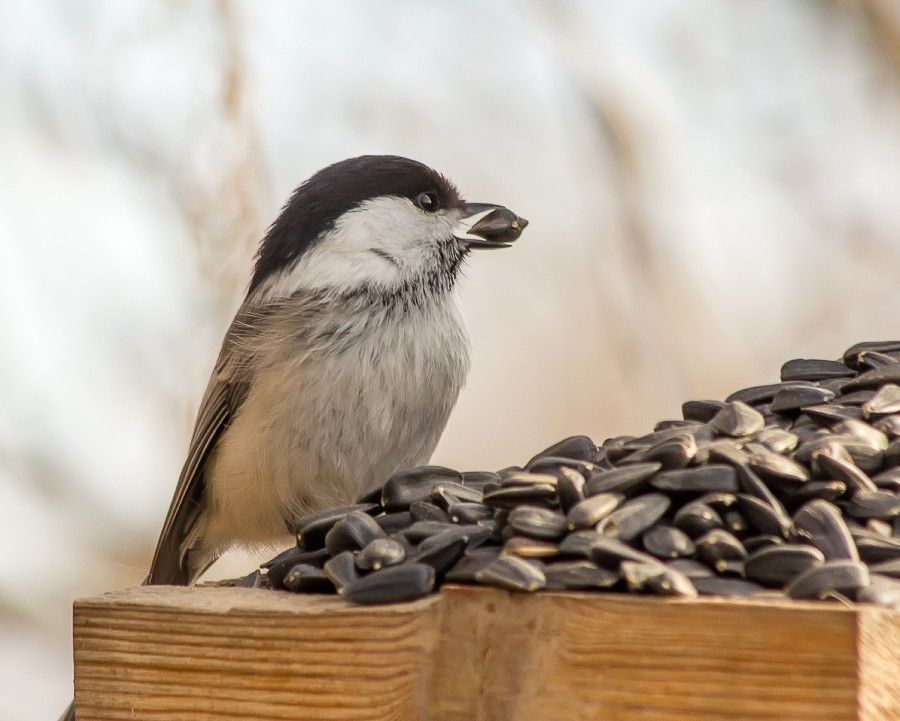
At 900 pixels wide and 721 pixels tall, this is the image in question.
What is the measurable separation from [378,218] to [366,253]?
91 mm

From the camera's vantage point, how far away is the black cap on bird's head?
213 centimetres

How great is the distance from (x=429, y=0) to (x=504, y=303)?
87 centimetres

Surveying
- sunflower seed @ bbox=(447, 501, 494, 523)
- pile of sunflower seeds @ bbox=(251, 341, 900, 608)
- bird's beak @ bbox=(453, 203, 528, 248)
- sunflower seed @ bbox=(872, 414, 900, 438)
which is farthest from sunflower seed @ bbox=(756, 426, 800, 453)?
bird's beak @ bbox=(453, 203, 528, 248)

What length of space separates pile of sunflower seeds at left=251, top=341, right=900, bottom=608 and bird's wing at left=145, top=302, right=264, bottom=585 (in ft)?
2.57

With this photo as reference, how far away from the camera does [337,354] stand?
6.60 feet

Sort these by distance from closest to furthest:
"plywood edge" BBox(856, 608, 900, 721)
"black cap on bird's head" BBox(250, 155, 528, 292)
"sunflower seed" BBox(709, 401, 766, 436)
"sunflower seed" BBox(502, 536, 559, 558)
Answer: "plywood edge" BBox(856, 608, 900, 721) < "sunflower seed" BBox(502, 536, 559, 558) < "sunflower seed" BBox(709, 401, 766, 436) < "black cap on bird's head" BBox(250, 155, 528, 292)

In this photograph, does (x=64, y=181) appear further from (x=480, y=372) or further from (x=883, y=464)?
(x=883, y=464)

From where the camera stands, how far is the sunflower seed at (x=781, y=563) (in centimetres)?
105

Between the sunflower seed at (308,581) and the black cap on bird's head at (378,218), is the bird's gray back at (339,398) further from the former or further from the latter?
the sunflower seed at (308,581)

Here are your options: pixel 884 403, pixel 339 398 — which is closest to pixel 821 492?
pixel 884 403

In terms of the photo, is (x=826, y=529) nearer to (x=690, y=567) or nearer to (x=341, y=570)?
(x=690, y=567)

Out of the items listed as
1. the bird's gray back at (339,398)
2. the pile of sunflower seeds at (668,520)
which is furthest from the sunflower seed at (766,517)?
the bird's gray back at (339,398)

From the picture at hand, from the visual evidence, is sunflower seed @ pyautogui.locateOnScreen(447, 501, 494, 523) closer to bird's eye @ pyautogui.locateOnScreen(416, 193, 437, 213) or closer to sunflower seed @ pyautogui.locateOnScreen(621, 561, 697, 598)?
sunflower seed @ pyautogui.locateOnScreen(621, 561, 697, 598)

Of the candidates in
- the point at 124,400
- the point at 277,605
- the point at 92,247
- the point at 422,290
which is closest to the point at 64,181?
the point at 92,247
